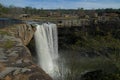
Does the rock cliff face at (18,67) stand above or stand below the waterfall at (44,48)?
above

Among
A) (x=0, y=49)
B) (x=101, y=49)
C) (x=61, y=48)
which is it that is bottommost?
(x=61, y=48)

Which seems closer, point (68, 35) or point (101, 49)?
point (101, 49)

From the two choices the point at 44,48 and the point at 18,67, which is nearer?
the point at 18,67

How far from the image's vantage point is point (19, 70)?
477 centimetres

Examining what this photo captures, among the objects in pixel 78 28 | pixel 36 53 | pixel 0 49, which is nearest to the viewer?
pixel 0 49

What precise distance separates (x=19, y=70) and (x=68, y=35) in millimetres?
40374

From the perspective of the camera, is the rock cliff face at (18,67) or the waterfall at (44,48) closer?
the rock cliff face at (18,67)

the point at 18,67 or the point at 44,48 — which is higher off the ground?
the point at 18,67

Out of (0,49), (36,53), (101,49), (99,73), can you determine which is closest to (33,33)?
(36,53)

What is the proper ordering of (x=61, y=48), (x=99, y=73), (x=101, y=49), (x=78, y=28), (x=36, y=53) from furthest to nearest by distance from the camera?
(x=78, y=28) → (x=61, y=48) → (x=36, y=53) → (x=101, y=49) → (x=99, y=73)

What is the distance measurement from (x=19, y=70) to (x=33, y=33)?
81.3 feet

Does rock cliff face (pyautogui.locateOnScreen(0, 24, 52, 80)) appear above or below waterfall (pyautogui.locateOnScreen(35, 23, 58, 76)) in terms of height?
above

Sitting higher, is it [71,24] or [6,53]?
[6,53]

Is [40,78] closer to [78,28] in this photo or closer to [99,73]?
[99,73]
